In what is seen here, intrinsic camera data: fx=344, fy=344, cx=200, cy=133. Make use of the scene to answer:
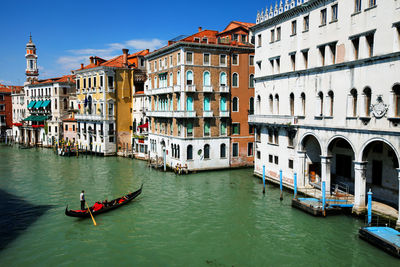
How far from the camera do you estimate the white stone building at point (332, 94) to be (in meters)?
16.9

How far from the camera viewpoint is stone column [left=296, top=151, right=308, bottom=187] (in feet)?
77.8

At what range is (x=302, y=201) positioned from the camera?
810 inches

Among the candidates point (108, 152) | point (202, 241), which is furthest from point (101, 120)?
point (202, 241)

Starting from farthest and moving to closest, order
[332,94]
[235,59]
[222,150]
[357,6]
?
[235,59] → [222,150] → [332,94] → [357,6]

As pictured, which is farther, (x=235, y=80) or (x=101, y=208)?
(x=235, y=80)

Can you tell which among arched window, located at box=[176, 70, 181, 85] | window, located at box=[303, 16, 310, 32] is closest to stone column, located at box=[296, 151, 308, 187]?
window, located at box=[303, 16, 310, 32]

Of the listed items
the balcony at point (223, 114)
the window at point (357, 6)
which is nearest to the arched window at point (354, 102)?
the window at point (357, 6)

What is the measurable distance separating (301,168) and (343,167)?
2707 mm

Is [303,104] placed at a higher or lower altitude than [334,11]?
lower

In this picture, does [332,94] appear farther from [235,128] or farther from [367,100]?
[235,128]

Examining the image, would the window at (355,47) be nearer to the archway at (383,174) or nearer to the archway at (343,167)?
the archway at (383,174)

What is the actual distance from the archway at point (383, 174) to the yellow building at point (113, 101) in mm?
30610

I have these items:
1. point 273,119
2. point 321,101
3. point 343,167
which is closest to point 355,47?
point 321,101

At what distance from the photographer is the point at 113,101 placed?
45.0 metres
